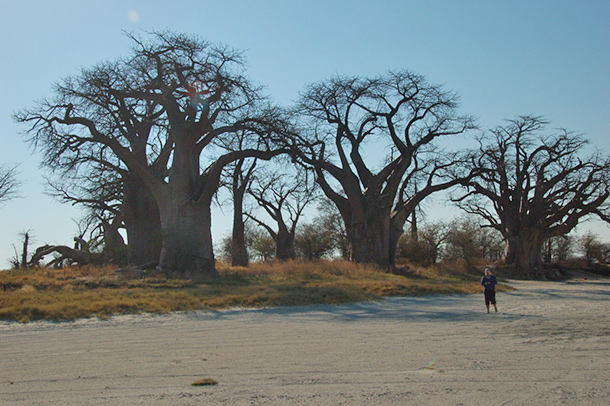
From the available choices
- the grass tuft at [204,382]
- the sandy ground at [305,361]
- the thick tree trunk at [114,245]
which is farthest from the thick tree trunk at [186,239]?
the grass tuft at [204,382]

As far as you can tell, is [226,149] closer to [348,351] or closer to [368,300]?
[368,300]

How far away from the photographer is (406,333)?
877 cm

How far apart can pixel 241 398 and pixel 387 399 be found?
1.37 meters

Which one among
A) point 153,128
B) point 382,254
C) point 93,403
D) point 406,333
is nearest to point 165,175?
point 153,128

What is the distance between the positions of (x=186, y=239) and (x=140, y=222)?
5.15m

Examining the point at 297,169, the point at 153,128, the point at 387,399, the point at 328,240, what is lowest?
the point at 387,399

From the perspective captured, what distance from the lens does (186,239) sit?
65.9 feet

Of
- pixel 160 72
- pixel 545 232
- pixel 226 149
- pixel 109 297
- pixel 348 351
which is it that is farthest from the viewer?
pixel 545 232

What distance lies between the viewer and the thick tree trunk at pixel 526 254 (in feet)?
110

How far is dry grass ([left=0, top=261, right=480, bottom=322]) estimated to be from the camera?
1043cm

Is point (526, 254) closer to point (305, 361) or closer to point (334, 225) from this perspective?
point (334, 225)

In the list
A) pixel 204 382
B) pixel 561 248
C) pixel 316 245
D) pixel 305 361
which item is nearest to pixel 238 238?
pixel 316 245

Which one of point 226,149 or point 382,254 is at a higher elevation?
point 226,149

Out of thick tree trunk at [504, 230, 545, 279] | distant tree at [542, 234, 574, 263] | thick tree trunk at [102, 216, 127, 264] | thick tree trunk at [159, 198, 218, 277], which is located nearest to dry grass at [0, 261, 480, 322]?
thick tree trunk at [159, 198, 218, 277]
